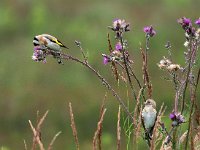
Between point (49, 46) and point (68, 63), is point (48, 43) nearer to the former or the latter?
point (49, 46)

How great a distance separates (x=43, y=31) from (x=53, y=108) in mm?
2422

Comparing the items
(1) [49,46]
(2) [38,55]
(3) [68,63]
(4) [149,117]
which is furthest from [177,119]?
(3) [68,63]

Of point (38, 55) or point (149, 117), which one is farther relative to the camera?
point (38, 55)

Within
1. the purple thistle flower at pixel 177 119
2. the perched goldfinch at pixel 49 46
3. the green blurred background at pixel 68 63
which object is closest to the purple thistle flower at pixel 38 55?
the perched goldfinch at pixel 49 46

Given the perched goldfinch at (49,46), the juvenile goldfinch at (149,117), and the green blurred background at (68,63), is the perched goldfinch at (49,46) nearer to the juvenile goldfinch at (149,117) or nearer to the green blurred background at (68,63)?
the juvenile goldfinch at (149,117)

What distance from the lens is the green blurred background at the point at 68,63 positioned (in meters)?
9.67

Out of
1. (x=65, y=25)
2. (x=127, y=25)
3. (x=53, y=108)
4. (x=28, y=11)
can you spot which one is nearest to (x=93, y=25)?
(x=65, y=25)

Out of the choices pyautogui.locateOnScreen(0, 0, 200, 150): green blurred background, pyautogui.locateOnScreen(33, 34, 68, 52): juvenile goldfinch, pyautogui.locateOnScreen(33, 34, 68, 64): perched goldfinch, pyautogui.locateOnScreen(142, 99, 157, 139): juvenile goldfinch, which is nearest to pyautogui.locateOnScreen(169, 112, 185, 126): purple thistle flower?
→ pyautogui.locateOnScreen(142, 99, 157, 139): juvenile goldfinch

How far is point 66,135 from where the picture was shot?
9.59 m

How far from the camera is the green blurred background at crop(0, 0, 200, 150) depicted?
9.67 meters

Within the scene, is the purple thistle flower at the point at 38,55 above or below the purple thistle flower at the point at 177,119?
above

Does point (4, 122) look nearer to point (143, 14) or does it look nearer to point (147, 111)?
point (143, 14)

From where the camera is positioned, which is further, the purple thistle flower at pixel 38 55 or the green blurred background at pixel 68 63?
the green blurred background at pixel 68 63

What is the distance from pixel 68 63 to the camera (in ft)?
36.2
